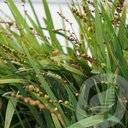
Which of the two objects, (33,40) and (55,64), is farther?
(33,40)

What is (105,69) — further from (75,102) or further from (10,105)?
(10,105)

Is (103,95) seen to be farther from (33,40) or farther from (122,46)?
(33,40)

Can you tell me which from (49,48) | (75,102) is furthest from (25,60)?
(75,102)

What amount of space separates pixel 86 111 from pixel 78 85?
3.7 inches

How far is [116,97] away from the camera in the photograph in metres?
0.62

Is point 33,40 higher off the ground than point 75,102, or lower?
higher

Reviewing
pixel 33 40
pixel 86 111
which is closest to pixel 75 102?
pixel 86 111

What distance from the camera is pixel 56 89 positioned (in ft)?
2.24

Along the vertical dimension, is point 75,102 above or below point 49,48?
below

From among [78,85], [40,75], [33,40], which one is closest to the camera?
[40,75]

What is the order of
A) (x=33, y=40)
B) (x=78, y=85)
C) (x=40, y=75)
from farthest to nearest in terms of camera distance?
(x=33, y=40), (x=78, y=85), (x=40, y=75)

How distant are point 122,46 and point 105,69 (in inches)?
2.5

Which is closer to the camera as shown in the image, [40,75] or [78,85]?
[40,75]

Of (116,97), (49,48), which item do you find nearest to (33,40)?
(49,48)
